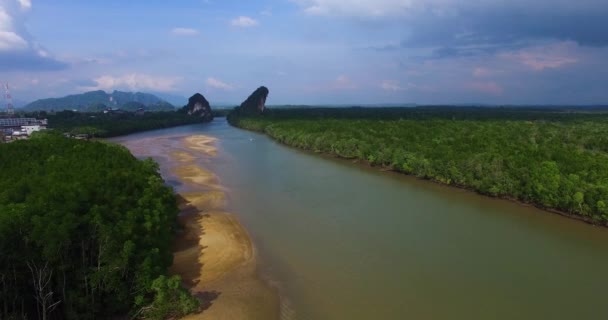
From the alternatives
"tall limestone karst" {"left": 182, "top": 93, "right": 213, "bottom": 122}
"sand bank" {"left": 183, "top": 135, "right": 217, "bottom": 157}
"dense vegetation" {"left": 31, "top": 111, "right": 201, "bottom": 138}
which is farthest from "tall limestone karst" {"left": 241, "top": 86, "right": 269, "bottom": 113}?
"sand bank" {"left": 183, "top": 135, "right": 217, "bottom": 157}

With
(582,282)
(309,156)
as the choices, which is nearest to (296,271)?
(582,282)

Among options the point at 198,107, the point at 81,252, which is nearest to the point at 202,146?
the point at 81,252

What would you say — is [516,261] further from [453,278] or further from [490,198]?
[490,198]

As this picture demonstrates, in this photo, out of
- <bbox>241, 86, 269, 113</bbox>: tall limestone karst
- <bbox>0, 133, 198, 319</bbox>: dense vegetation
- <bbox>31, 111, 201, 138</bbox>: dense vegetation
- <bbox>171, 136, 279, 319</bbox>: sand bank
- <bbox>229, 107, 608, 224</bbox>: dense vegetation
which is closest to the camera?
<bbox>0, 133, 198, 319</bbox>: dense vegetation

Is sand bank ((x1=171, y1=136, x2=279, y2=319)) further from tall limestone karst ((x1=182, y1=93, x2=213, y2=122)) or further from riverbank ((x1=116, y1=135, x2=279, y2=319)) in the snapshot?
tall limestone karst ((x1=182, y1=93, x2=213, y2=122))

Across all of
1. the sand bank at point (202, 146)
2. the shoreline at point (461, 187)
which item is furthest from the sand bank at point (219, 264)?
the sand bank at point (202, 146)

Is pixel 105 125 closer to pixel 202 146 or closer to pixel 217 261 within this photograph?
pixel 202 146

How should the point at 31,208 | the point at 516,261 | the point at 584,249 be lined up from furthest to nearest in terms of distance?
the point at 584,249 → the point at 516,261 → the point at 31,208
